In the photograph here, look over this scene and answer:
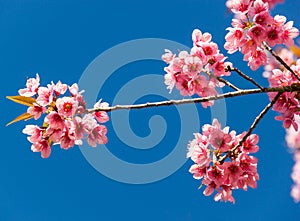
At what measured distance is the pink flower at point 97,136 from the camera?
2.42m

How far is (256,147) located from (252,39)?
648 millimetres

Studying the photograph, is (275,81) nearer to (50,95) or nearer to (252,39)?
(252,39)

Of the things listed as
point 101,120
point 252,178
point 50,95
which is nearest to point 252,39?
point 252,178

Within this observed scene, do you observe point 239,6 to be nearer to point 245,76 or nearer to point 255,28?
point 255,28

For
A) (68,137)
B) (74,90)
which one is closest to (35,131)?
(68,137)

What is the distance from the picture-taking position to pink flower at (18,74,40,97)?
238cm

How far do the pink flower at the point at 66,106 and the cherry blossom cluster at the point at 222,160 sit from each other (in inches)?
29.0

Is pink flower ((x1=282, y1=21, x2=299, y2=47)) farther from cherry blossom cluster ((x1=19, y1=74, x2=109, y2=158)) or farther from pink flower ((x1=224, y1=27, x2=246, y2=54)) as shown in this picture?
cherry blossom cluster ((x1=19, y1=74, x2=109, y2=158))

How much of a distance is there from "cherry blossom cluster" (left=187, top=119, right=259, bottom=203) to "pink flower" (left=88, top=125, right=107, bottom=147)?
1.72 ft

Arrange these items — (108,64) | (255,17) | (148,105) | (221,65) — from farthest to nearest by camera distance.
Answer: (108,64), (221,65), (255,17), (148,105)

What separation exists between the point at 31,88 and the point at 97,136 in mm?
481

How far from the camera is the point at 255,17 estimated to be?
228 centimetres

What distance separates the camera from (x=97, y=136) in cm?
246

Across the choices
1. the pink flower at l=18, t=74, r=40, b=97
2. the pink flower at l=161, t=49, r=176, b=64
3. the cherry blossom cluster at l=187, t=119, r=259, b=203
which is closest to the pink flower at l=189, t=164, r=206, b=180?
the cherry blossom cluster at l=187, t=119, r=259, b=203
